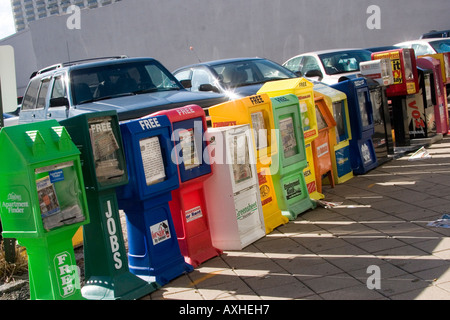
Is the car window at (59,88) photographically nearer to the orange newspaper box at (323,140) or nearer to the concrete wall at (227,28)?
Answer: the orange newspaper box at (323,140)

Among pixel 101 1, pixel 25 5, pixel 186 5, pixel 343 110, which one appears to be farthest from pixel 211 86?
pixel 25 5

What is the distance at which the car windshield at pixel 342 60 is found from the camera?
1282 cm

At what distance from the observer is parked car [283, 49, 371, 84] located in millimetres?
12578

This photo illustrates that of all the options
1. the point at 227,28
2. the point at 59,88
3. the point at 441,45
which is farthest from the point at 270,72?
the point at 227,28

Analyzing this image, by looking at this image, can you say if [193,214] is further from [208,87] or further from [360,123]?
[208,87]

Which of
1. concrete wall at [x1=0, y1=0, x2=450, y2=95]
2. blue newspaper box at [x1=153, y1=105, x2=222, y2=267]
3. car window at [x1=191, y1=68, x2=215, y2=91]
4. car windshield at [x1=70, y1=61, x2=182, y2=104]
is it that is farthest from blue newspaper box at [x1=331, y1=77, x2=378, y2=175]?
concrete wall at [x1=0, y1=0, x2=450, y2=95]

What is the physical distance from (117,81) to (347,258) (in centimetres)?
466

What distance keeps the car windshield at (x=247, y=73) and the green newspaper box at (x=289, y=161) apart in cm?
282

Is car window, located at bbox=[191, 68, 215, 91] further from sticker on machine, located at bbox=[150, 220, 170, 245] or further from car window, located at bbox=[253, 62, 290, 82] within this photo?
sticker on machine, located at bbox=[150, 220, 170, 245]

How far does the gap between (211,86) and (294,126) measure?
2936 millimetres

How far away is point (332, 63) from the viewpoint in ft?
42.7

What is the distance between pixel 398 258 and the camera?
16.1 feet

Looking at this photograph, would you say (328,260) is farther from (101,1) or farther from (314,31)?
(101,1)

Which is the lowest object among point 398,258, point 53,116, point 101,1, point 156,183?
point 398,258
